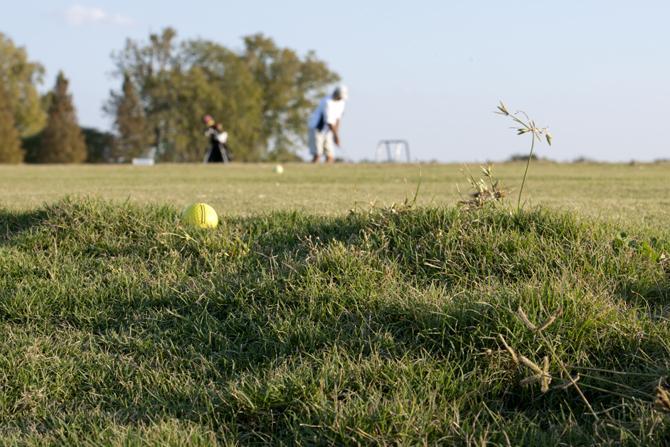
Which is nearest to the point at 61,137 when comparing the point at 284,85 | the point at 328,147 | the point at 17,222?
the point at 284,85

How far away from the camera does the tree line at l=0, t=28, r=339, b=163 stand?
196ft

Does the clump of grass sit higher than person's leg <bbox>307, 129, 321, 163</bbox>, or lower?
lower

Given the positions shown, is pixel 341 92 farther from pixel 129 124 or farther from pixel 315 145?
pixel 129 124

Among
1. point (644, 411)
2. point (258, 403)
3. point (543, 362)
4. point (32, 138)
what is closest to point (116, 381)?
point (258, 403)

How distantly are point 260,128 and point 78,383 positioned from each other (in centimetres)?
6515

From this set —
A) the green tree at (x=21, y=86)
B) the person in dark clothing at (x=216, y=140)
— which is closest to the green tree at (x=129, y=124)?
the green tree at (x=21, y=86)

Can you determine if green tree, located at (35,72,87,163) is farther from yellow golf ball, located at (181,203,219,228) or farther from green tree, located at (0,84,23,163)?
yellow golf ball, located at (181,203,219,228)

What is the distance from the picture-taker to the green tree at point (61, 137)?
5734cm

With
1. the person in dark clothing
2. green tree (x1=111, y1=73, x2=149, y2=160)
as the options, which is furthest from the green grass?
green tree (x1=111, y1=73, x2=149, y2=160)

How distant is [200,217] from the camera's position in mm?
4684

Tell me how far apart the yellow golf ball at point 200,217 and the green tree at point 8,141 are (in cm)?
5409

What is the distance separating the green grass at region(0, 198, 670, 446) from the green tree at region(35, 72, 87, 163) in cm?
5544

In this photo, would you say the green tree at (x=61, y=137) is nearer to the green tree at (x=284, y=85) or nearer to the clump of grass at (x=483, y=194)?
the green tree at (x=284, y=85)

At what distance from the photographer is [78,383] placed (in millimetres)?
3184
